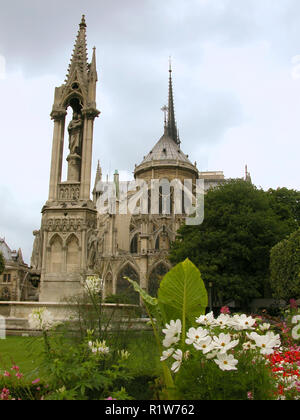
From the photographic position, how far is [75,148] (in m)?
13.5

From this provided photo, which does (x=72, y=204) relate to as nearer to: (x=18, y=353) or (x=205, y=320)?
(x=18, y=353)

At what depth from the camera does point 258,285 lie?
27.4m

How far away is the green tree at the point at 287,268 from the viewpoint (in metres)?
21.3

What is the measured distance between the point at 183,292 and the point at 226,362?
114 centimetres

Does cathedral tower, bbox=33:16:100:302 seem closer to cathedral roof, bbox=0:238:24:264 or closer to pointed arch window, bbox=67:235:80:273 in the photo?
pointed arch window, bbox=67:235:80:273

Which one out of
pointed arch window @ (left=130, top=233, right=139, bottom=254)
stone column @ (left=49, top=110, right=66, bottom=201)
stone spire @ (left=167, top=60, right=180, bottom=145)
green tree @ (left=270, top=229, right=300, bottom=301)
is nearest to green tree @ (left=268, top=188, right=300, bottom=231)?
green tree @ (left=270, top=229, right=300, bottom=301)

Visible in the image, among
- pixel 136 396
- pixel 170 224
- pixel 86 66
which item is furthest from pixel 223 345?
pixel 170 224

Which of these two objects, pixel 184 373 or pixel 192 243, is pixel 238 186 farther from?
pixel 184 373

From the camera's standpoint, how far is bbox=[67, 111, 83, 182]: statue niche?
→ 13.4m

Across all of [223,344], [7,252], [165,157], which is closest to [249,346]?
[223,344]

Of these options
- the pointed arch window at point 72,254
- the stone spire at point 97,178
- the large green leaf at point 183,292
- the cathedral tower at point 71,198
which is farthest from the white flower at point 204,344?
the stone spire at point 97,178

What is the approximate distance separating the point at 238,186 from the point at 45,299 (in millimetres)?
21710

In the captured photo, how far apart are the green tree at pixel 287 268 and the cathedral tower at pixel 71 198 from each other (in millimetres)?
12417

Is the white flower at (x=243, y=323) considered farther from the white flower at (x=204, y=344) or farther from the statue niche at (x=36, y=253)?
the statue niche at (x=36, y=253)
